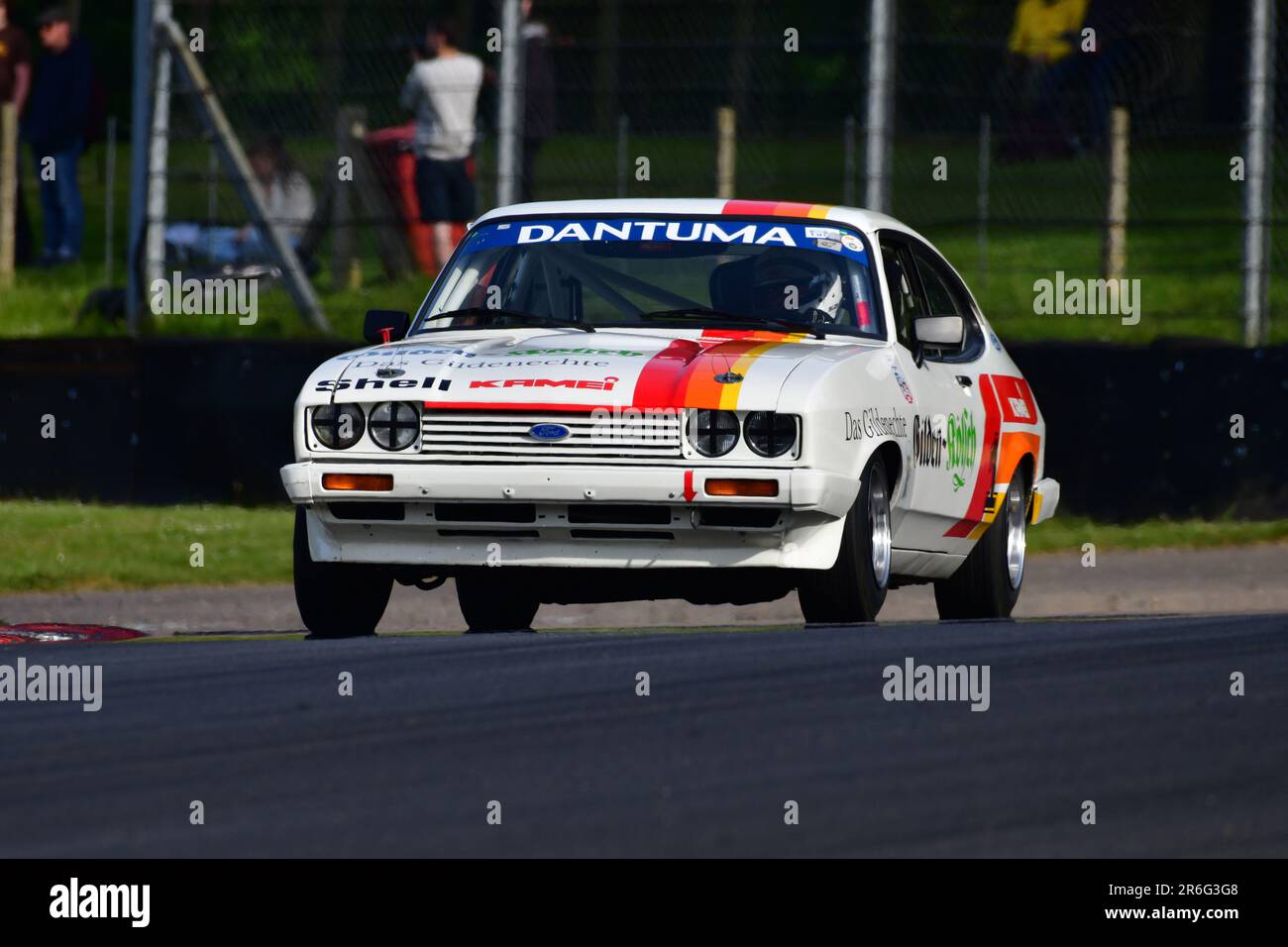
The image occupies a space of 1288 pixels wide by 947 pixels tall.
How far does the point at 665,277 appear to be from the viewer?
928 cm

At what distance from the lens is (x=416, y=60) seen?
16312mm

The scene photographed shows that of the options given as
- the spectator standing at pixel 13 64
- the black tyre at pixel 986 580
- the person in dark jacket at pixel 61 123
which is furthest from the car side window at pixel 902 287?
the spectator standing at pixel 13 64

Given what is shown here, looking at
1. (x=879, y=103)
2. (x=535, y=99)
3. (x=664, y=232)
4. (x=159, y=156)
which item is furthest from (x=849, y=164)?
(x=664, y=232)

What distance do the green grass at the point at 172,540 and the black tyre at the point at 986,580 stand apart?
3448 millimetres

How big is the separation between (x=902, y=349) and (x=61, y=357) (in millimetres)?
6657

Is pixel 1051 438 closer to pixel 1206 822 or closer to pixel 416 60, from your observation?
pixel 416 60

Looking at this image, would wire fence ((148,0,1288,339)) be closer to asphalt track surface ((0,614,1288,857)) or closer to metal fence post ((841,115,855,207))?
metal fence post ((841,115,855,207))

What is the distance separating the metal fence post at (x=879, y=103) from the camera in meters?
14.8

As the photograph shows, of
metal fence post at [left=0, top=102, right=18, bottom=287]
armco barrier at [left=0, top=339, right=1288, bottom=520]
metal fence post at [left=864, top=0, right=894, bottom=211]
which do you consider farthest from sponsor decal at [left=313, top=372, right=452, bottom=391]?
metal fence post at [left=0, top=102, right=18, bottom=287]

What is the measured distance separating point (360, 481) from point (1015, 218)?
784 centimetres

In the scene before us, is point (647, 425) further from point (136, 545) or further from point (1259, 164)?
point (1259, 164)

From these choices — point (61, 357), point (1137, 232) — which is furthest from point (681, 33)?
point (61, 357)

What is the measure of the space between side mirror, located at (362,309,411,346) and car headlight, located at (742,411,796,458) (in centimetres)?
176
